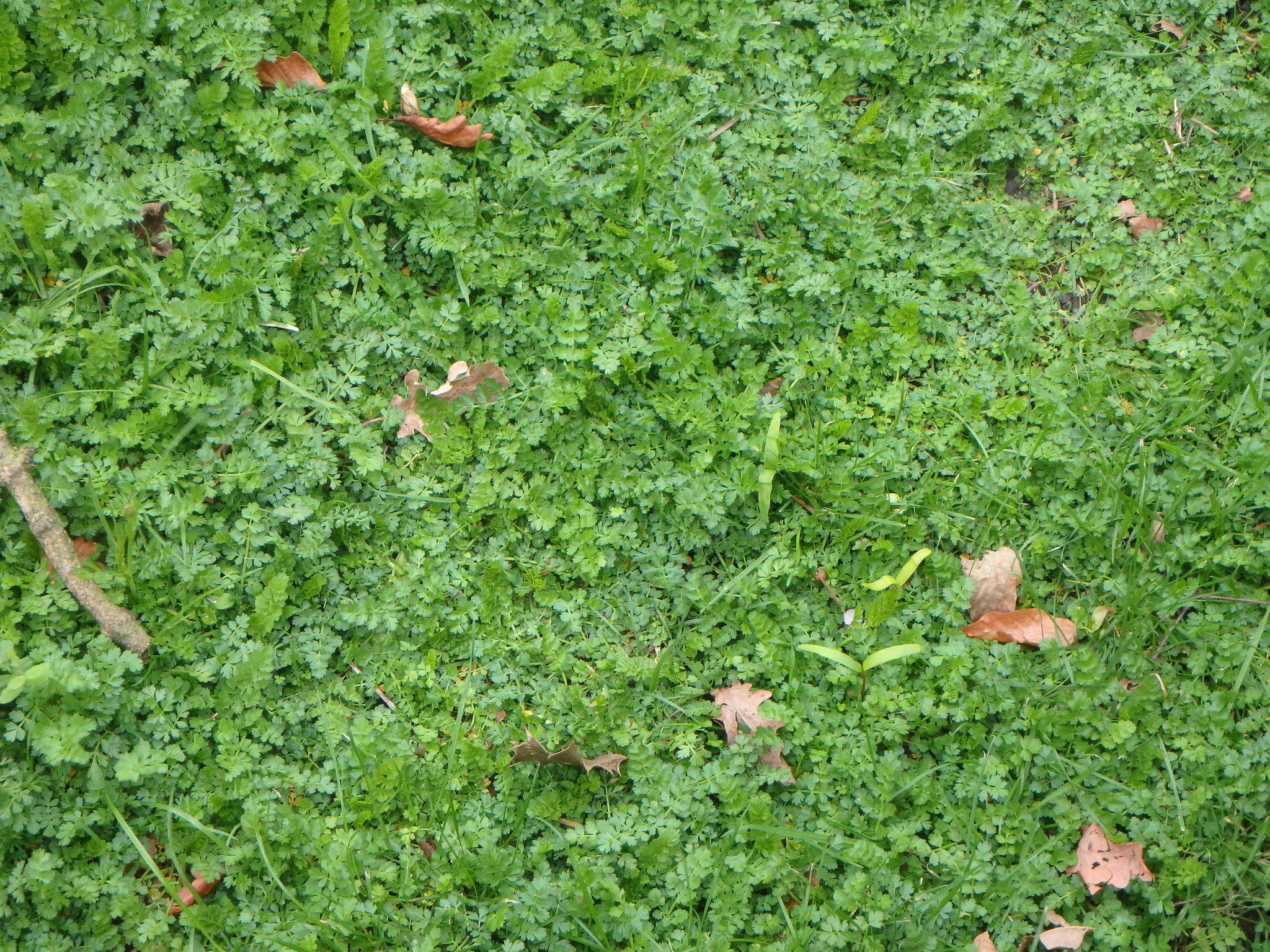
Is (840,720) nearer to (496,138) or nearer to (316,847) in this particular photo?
(316,847)

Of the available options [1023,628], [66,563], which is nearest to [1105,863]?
[1023,628]

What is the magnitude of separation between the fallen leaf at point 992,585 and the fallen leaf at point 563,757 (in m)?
1.43

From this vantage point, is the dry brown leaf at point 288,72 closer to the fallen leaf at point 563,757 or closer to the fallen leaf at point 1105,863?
the fallen leaf at point 563,757

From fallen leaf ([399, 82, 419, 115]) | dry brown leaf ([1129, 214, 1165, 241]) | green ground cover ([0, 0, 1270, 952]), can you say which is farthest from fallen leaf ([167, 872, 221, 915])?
dry brown leaf ([1129, 214, 1165, 241])

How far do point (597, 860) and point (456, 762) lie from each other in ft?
1.88

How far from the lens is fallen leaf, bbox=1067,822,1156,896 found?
3.07m

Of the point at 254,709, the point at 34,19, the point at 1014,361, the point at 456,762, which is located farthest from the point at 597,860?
the point at 34,19

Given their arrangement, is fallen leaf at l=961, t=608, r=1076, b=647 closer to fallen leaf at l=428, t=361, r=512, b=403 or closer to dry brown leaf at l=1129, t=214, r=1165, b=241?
dry brown leaf at l=1129, t=214, r=1165, b=241

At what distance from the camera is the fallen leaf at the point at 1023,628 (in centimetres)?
338

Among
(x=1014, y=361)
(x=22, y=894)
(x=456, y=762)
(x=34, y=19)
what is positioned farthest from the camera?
(x=1014, y=361)

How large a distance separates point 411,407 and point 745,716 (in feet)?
5.64

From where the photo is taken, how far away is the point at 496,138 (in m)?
3.90

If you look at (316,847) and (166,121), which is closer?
(316,847)

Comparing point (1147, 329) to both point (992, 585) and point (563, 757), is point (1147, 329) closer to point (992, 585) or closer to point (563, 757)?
point (992, 585)
